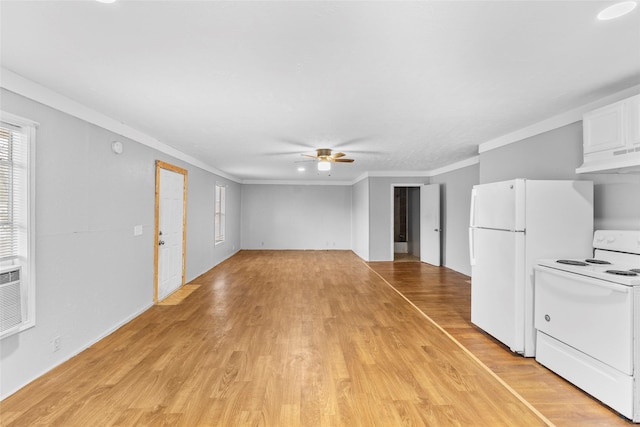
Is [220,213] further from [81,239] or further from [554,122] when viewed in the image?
[554,122]

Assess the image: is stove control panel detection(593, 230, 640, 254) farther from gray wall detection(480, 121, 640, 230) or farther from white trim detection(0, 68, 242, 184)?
white trim detection(0, 68, 242, 184)

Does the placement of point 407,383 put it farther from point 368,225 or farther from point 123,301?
point 368,225

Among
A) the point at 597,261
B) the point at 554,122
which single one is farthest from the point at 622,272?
the point at 554,122

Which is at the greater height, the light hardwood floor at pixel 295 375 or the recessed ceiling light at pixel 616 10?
the recessed ceiling light at pixel 616 10

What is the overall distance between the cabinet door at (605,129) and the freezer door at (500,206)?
58 cm

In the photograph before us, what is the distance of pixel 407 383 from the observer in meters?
2.31

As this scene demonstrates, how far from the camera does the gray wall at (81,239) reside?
2379 millimetres

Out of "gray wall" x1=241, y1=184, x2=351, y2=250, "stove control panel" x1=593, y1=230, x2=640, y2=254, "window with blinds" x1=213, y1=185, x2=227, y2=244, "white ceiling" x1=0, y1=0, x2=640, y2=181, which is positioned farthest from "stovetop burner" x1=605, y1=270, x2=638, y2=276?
"gray wall" x1=241, y1=184, x2=351, y2=250

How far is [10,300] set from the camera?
2135 millimetres

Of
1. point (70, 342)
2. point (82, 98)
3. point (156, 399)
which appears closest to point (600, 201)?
point (156, 399)

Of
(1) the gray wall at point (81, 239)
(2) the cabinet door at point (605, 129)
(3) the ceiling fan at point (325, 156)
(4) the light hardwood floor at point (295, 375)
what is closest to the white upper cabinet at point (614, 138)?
(2) the cabinet door at point (605, 129)

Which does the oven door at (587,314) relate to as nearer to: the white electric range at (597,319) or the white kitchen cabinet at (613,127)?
the white electric range at (597,319)

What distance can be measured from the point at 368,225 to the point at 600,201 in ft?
17.0

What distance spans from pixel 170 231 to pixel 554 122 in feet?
17.6
